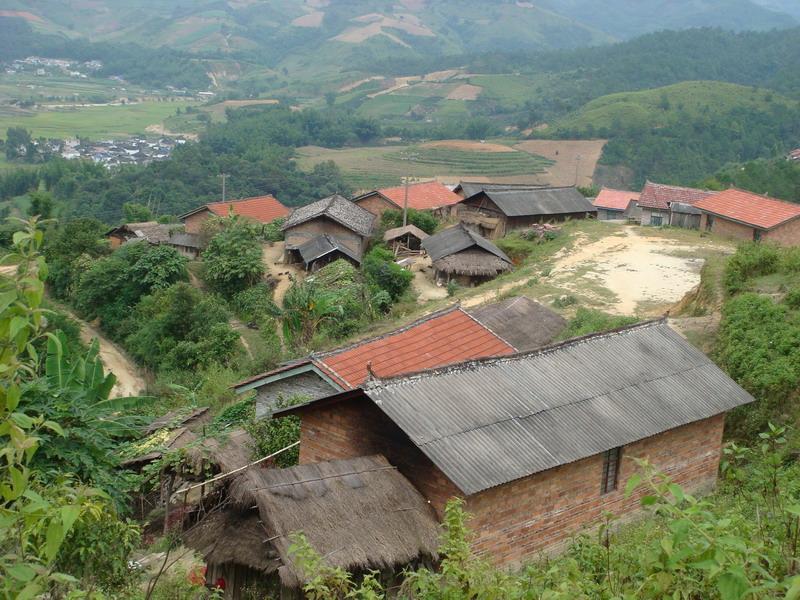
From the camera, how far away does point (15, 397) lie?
9.86 feet

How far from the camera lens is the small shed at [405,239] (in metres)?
34.7

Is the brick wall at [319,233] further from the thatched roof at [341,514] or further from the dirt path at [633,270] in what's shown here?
the thatched roof at [341,514]

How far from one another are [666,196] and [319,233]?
1427cm

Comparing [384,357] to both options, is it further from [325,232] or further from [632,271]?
[325,232]

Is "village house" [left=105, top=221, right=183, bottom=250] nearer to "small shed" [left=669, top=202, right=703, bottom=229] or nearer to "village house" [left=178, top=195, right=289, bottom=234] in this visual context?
"village house" [left=178, top=195, right=289, bottom=234]

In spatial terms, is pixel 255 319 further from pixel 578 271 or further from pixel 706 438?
pixel 706 438

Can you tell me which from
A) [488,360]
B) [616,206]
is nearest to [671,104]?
[616,206]

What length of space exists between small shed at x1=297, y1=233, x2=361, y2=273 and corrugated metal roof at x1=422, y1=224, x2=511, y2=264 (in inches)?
131

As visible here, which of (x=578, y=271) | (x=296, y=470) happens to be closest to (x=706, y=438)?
(x=296, y=470)

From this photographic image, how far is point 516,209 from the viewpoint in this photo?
112ft

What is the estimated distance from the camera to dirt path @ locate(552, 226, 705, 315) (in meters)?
20.2

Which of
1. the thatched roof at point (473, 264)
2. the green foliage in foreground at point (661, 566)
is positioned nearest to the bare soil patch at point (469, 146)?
the thatched roof at point (473, 264)

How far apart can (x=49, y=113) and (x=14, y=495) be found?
126663mm

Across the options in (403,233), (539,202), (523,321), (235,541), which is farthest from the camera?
(539,202)
